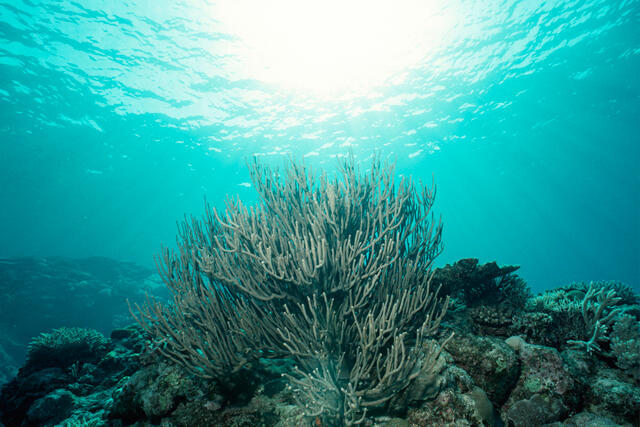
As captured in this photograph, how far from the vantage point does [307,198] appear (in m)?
4.19

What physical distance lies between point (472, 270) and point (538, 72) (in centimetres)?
2784

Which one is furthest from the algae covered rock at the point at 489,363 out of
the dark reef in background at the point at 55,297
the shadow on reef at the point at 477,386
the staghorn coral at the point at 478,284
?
the dark reef in background at the point at 55,297

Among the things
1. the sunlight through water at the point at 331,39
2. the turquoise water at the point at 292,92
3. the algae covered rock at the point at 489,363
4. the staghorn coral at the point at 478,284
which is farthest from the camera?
the turquoise water at the point at 292,92

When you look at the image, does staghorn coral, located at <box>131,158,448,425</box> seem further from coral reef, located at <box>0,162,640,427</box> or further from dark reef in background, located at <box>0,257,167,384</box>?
dark reef in background, located at <box>0,257,167,384</box>

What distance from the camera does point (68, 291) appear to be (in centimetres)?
2025

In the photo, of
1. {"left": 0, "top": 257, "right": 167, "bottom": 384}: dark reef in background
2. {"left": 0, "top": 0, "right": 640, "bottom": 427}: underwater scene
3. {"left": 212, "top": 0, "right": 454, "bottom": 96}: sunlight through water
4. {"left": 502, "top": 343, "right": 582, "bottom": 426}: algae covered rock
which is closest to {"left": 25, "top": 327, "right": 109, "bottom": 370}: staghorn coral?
{"left": 0, "top": 0, "right": 640, "bottom": 427}: underwater scene

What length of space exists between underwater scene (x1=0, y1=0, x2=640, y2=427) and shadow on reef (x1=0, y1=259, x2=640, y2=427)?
0.02 metres

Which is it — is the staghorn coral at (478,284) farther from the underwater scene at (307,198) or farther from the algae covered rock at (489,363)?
the algae covered rock at (489,363)

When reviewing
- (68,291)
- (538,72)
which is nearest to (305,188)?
(68,291)

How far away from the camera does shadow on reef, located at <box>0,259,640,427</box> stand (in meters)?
2.50

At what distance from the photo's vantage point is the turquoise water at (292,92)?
15.5 metres

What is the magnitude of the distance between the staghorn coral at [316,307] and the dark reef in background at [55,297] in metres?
15.5

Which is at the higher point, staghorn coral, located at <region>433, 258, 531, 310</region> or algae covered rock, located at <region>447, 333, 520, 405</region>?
staghorn coral, located at <region>433, 258, 531, 310</region>

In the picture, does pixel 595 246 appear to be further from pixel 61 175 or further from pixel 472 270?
pixel 61 175
